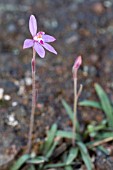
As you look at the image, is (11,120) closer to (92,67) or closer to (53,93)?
(53,93)

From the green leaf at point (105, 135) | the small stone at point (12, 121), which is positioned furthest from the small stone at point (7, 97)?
the green leaf at point (105, 135)

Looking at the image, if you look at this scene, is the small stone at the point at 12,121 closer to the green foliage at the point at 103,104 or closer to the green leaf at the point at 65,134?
the green leaf at the point at 65,134

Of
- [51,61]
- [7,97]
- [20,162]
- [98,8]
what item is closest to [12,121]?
[7,97]

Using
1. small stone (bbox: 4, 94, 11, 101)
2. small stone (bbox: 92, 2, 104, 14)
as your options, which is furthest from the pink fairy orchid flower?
small stone (bbox: 92, 2, 104, 14)

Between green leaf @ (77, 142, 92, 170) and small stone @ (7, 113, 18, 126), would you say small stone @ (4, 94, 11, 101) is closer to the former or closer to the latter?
small stone @ (7, 113, 18, 126)

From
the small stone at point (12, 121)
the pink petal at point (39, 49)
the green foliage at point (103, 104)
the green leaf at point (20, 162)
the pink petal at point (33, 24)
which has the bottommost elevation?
the green leaf at point (20, 162)

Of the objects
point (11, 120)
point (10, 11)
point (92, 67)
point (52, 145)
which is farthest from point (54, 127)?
point (10, 11)
